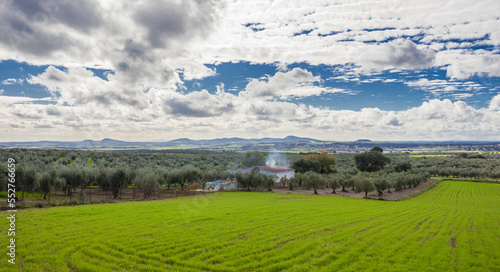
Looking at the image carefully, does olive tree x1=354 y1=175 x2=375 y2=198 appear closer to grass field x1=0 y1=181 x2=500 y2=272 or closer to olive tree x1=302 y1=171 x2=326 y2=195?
olive tree x1=302 y1=171 x2=326 y2=195

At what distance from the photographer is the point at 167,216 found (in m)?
22.2

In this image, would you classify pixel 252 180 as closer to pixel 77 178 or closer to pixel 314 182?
pixel 314 182

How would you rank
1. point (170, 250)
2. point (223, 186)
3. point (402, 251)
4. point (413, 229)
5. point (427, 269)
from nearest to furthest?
1. point (427, 269)
2. point (170, 250)
3. point (402, 251)
4. point (413, 229)
5. point (223, 186)

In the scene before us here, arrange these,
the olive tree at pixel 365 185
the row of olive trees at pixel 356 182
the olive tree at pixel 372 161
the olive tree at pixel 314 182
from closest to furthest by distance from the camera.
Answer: the olive tree at pixel 365 185 < the row of olive trees at pixel 356 182 < the olive tree at pixel 314 182 < the olive tree at pixel 372 161

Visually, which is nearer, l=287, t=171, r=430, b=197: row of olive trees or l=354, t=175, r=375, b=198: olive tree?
l=354, t=175, r=375, b=198: olive tree

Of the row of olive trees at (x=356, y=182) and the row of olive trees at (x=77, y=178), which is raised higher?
the row of olive trees at (x=77, y=178)

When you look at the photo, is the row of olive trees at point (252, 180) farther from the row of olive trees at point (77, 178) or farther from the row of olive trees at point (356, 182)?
the row of olive trees at point (77, 178)

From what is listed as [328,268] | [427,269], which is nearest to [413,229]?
[427,269]

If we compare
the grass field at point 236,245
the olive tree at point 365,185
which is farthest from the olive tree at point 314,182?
the grass field at point 236,245

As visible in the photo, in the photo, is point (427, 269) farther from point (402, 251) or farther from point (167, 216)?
point (167, 216)

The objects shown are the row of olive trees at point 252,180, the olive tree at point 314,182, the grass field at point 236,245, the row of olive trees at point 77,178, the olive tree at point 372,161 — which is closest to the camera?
the grass field at point 236,245

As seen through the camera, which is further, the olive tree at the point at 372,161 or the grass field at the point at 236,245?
the olive tree at the point at 372,161

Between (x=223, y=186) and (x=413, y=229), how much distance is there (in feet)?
167

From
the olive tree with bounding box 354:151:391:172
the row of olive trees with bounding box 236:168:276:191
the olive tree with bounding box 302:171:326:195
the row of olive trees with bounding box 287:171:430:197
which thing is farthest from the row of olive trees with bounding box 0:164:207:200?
the olive tree with bounding box 354:151:391:172
